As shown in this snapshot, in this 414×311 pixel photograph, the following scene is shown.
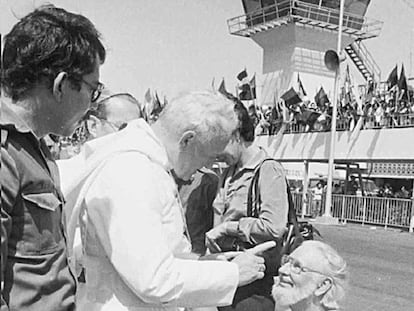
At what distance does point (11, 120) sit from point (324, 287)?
1813 millimetres

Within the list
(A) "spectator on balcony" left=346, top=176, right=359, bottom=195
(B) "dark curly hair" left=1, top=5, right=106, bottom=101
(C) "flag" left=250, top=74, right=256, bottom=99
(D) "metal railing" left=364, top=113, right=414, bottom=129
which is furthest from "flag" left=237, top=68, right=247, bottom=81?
(B) "dark curly hair" left=1, top=5, right=106, bottom=101

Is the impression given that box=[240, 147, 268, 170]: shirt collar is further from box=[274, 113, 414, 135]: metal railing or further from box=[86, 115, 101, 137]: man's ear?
box=[274, 113, 414, 135]: metal railing

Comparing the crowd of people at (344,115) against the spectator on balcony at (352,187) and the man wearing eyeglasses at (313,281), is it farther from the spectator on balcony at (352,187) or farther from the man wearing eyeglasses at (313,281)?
the man wearing eyeglasses at (313,281)

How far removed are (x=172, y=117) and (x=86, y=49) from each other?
0.56 m

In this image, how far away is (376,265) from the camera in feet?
32.8

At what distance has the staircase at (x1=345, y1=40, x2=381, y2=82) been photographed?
106ft

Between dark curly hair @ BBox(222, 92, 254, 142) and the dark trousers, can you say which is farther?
dark curly hair @ BBox(222, 92, 254, 142)

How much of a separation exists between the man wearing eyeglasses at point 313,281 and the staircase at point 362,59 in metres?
31.0

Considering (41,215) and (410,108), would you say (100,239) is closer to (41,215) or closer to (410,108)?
(41,215)

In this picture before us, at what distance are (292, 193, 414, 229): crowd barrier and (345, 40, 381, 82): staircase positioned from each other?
14.8 meters

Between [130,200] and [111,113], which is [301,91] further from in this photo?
[130,200]

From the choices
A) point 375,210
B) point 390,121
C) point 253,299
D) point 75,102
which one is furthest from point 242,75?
point 75,102

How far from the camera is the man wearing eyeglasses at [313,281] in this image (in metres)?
2.70

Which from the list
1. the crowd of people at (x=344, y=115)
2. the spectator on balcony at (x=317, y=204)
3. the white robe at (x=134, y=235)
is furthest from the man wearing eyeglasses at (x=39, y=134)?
the spectator on balcony at (x=317, y=204)
